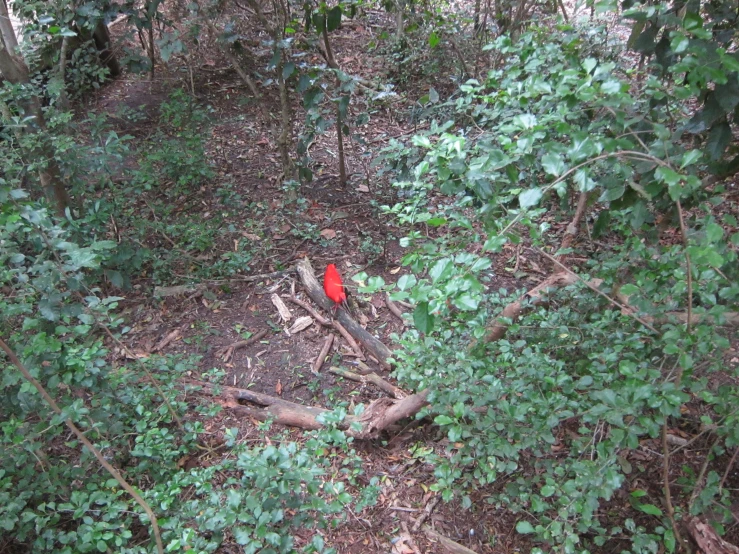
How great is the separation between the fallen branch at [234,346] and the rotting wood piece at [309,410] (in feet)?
1.07

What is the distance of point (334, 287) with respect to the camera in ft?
12.6

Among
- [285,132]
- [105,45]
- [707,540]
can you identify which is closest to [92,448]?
Answer: [707,540]

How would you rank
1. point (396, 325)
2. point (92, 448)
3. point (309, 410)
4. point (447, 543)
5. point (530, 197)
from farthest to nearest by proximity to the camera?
point (396, 325) < point (309, 410) < point (447, 543) < point (92, 448) < point (530, 197)

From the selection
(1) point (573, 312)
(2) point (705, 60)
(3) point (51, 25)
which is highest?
(3) point (51, 25)

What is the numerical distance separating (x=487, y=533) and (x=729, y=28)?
8.23ft

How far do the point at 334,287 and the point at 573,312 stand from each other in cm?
167

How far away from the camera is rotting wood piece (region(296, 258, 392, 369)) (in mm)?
3529

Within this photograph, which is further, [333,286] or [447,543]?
[333,286]

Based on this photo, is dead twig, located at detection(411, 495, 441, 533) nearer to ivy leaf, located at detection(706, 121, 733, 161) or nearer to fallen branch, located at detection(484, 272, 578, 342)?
fallen branch, located at detection(484, 272, 578, 342)

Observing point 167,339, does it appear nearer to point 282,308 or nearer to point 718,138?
point 282,308

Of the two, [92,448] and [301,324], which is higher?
[92,448]

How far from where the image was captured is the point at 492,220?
176 centimetres

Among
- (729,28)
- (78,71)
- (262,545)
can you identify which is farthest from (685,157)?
(78,71)

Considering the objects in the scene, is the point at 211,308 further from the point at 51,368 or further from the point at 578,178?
the point at 578,178
